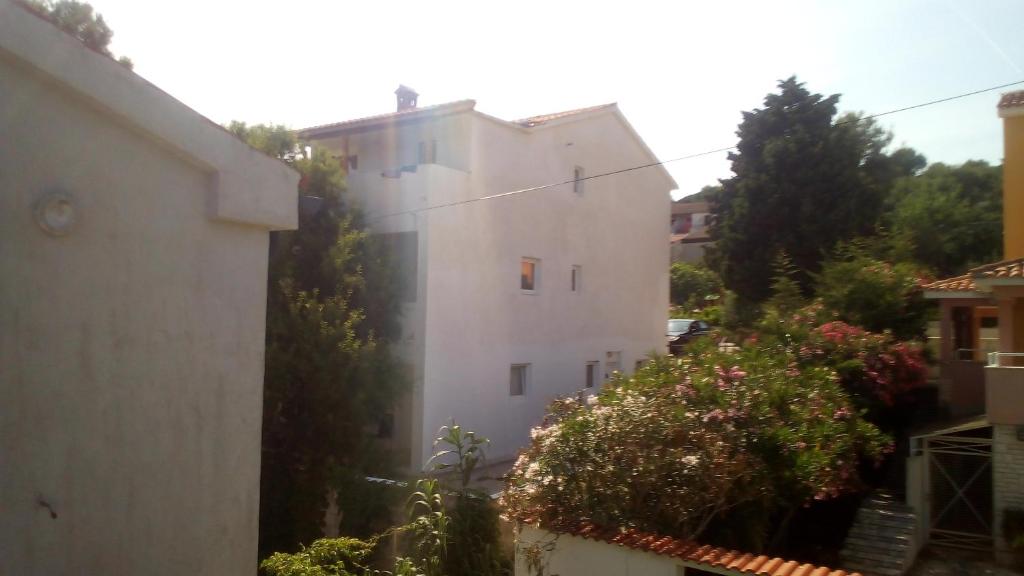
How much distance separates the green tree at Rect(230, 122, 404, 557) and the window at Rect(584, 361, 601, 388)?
790 cm

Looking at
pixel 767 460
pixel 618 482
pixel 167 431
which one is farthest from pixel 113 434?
pixel 767 460

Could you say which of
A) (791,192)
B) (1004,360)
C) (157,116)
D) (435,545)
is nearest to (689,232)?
(791,192)

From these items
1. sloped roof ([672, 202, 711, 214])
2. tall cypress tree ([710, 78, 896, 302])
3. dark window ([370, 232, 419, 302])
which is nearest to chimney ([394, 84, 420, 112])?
dark window ([370, 232, 419, 302])

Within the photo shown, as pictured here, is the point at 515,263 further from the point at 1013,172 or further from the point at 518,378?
the point at 1013,172

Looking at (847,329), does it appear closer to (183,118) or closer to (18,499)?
(183,118)

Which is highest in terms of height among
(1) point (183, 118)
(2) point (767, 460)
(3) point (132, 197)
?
(1) point (183, 118)

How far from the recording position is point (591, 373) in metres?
21.8

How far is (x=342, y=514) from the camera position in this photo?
40.3 ft

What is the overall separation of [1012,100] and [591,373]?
1158 centimetres

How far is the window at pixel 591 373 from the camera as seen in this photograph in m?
21.7

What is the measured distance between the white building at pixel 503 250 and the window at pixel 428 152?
4 centimetres

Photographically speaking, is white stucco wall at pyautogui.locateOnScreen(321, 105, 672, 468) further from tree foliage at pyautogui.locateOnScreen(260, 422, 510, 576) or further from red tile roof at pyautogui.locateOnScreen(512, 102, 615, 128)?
tree foliage at pyautogui.locateOnScreen(260, 422, 510, 576)

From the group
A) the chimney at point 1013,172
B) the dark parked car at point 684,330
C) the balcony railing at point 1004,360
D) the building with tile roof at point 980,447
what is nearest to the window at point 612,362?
the dark parked car at point 684,330

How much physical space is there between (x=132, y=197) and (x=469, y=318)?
11.8 metres
